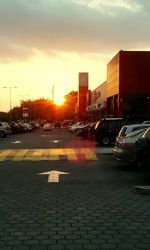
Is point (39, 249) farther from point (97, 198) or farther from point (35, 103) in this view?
point (35, 103)

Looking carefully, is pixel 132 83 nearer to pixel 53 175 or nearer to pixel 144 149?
pixel 53 175

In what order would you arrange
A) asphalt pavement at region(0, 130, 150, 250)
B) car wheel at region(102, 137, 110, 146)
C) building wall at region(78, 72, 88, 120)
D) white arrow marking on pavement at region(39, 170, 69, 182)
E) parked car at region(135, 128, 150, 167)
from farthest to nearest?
building wall at region(78, 72, 88, 120), car wheel at region(102, 137, 110, 146), white arrow marking on pavement at region(39, 170, 69, 182), parked car at region(135, 128, 150, 167), asphalt pavement at region(0, 130, 150, 250)

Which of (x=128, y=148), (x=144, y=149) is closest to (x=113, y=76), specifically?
(x=128, y=148)

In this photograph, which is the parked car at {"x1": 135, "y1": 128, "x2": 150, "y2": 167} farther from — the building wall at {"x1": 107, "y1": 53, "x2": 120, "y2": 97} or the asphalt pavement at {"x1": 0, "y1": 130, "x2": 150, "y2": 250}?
the building wall at {"x1": 107, "y1": 53, "x2": 120, "y2": 97}

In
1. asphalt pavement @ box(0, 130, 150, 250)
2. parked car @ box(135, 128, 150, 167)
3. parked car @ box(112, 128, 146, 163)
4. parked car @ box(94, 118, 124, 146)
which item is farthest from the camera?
parked car @ box(94, 118, 124, 146)

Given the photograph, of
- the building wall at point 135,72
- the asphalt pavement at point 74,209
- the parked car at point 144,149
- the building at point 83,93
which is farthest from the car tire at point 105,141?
the building at point 83,93

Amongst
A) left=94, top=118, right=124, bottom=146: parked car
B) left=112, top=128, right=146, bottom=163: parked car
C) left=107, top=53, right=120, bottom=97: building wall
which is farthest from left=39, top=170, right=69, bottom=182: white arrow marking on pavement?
left=107, top=53, right=120, bottom=97: building wall

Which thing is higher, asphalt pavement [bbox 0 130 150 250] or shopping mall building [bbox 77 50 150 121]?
shopping mall building [bbox 77 50 150 121]

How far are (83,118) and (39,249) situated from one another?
103 meters

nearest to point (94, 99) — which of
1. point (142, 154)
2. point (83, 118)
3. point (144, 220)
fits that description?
point (83, 118)

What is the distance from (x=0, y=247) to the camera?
645 centimetres

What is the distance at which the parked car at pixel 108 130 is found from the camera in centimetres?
3281

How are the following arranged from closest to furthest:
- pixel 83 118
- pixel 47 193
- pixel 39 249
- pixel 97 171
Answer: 1. pixel 39 249
2. pixel 47 193
3. pixel 97 171
4. pixel 83 118

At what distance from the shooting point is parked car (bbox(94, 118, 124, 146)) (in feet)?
108
